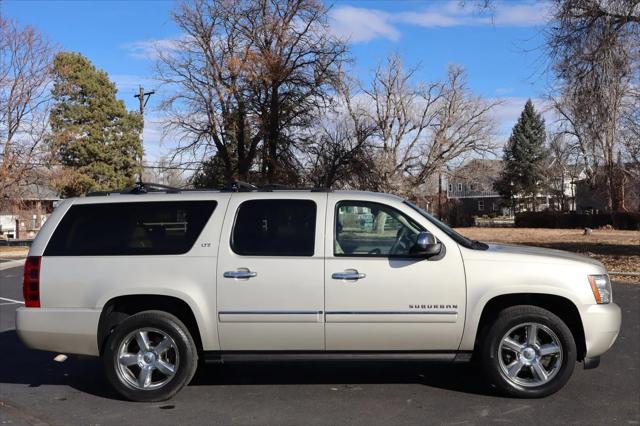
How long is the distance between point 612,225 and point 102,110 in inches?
1525

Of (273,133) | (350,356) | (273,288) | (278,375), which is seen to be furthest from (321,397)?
(273,133)

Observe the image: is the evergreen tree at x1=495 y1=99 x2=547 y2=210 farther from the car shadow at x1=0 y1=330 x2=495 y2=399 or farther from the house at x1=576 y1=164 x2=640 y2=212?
the car shadow at x1=0 y1=330 x2=495 y2=399

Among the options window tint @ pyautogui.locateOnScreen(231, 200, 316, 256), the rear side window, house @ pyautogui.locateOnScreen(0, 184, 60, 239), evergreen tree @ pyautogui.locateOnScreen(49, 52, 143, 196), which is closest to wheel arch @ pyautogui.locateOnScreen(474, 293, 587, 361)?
window tint @ pyautogui.locateOnScreen(231, 200, 316, 256)

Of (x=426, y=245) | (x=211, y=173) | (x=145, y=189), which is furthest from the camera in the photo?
(x=211, y=173)

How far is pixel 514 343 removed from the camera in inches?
207

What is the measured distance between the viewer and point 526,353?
526 cm

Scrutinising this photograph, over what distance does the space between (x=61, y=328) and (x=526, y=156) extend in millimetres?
64490

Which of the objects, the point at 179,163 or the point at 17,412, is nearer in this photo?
the point at 17,412

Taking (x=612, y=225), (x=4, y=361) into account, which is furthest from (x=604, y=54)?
(x=612, y=225)

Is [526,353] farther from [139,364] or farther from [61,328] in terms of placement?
[61,328]

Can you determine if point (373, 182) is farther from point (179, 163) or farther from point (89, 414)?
point (89, 414)

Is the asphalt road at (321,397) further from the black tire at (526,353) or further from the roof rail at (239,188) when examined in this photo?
the roof rail at (239,188)

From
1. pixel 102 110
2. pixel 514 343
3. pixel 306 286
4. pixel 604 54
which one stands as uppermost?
pixel 102 110

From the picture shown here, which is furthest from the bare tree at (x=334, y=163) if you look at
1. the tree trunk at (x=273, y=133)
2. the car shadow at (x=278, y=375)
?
the car shadow at (x=278, y=375)
